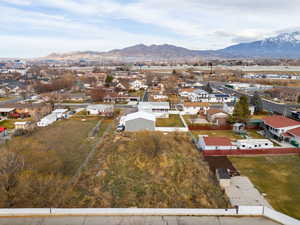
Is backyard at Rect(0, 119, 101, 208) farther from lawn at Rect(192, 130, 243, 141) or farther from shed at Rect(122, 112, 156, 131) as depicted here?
lawn at Rect(192, 130, 243, 141)

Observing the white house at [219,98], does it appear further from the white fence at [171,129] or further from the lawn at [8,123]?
the lawn at [8,123]

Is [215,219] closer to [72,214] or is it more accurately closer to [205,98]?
[72,214]

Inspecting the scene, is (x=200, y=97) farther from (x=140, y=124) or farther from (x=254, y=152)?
(x=254, y=152)

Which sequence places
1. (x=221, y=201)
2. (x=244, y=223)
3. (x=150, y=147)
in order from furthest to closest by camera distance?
(x=150, y=147) → (x=221, y=201) → (x=244, y=223)

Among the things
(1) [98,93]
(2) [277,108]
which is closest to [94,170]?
(1) [98,93]

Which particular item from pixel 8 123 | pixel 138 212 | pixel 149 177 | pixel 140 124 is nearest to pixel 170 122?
pixel 140 124

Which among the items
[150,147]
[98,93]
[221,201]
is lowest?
[221,201]
